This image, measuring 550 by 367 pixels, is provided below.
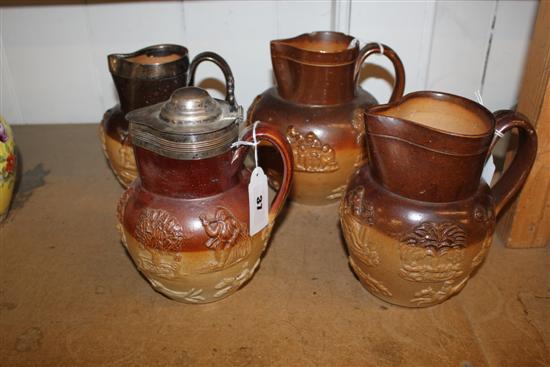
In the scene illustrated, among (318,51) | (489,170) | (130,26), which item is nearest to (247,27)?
(130,26)

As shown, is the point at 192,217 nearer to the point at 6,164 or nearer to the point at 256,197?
the point at 256,197

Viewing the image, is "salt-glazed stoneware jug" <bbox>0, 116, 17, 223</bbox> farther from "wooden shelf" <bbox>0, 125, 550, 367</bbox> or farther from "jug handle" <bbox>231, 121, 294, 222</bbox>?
"jug handle" <bbox>231, 121, 294, 222</bbox>

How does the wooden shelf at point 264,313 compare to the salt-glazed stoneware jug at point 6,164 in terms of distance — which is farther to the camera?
the salt-glazed stoneware jug at point 6,164

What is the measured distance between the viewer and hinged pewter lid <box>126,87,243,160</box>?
775mm

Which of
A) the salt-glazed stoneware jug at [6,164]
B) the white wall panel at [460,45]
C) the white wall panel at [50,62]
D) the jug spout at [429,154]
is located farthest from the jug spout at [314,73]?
the white wall panel at [50,62]

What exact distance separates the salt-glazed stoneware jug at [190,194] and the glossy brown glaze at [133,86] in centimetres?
26

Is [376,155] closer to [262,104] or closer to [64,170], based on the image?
[262,104]

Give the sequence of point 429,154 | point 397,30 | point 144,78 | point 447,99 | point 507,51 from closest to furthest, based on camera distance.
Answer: point 429,154, point 447,99, point 144,78, point 397,30, point 507,51

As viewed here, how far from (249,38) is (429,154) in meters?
0.92

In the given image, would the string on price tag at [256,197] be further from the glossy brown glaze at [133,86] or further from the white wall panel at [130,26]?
the white wall panel at [130,26]

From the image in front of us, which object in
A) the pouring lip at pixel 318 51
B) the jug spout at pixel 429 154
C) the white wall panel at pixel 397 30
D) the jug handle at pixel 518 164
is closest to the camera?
the jug spout at pixel 429 154

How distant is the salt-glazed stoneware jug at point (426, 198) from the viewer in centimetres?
77

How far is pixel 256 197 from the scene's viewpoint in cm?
86

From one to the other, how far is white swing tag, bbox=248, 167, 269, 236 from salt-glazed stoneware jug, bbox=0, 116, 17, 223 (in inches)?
24.0
